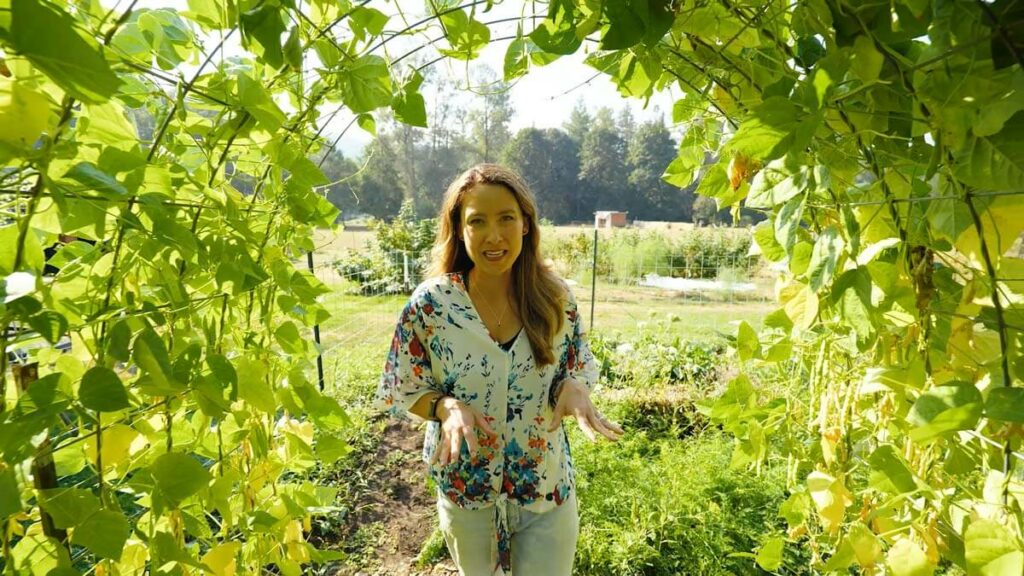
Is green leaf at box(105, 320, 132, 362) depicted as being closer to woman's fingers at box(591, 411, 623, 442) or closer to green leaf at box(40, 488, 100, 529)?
green leaf at box(40, 488, 100, 529)

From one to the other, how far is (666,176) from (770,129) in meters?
0.47

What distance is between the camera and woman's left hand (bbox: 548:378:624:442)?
49.0 inches

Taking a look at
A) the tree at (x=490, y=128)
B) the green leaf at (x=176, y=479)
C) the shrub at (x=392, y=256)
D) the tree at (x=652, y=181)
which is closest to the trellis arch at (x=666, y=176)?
the green leaf at (x=176, y=479)

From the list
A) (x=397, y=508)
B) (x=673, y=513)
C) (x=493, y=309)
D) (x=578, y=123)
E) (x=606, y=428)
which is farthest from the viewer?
(x=578, y=123)

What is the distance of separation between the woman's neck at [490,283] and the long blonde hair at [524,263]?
22 millimetres

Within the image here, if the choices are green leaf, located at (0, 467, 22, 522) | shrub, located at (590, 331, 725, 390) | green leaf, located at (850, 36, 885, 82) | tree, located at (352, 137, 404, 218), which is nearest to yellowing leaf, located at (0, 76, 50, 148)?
green leaf, located at (0, 467, 22, 522)

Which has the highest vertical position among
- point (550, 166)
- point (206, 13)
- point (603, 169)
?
point (550, 166)

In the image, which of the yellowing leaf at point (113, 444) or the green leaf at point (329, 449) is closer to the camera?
the yellowing leaf at point (113, 444)

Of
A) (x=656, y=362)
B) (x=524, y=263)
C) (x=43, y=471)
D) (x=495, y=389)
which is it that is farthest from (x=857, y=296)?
(x=656, y=362)

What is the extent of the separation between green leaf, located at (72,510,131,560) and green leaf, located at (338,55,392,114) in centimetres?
47

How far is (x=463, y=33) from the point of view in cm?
72

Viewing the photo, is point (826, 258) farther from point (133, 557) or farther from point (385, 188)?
point (385, 188)

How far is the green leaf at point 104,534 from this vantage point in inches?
17.9

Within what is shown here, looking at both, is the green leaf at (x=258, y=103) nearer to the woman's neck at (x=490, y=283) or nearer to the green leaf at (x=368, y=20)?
the green leaf at (x=368, y=20)
